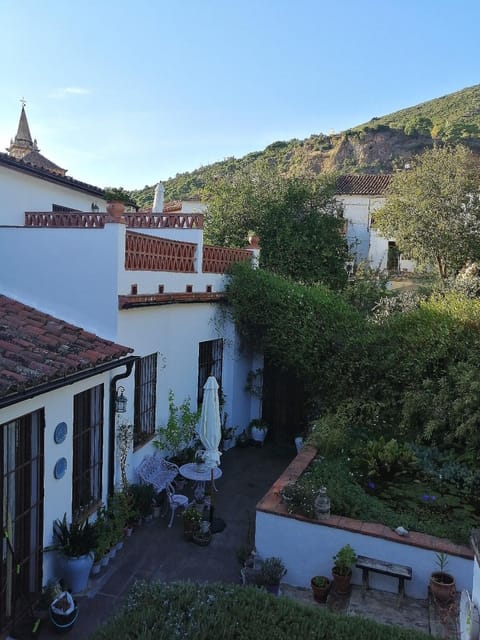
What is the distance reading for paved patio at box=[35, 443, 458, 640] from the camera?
6.32 meters

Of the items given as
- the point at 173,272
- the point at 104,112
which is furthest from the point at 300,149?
the point at 173,272

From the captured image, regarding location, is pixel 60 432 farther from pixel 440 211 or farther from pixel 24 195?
pixel 440 211

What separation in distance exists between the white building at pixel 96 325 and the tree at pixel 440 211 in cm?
1066

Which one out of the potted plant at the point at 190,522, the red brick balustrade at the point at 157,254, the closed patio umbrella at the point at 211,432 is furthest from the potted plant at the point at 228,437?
the red brick balustrade at the point at 157,254

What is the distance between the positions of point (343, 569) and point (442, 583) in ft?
4.22

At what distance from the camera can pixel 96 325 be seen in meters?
8.17

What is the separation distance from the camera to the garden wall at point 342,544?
677 cm

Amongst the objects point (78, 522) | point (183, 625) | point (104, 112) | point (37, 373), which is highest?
point (104, 112)

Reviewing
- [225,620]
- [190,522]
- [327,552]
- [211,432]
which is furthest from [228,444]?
[225,620]

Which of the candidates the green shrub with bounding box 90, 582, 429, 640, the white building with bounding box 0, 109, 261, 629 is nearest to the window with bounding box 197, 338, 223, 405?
the white building with bounding box 0, 109, 261, 629

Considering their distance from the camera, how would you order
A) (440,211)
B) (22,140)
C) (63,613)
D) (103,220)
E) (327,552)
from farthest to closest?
1. (22,140)
2. (440,211)
3. (103,220)
4. (327,552)
5. (63,613)

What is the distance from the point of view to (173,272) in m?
10.3

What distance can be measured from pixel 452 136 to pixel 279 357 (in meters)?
41.1

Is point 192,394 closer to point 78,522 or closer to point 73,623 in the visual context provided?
point 78,522
